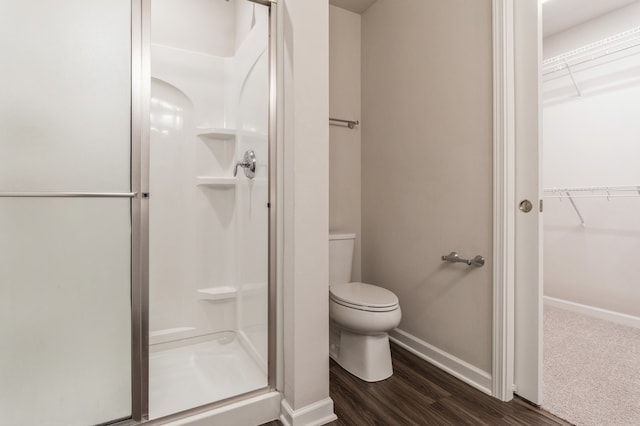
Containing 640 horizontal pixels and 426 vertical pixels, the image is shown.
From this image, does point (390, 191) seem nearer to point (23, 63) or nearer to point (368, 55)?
point (368, 55)

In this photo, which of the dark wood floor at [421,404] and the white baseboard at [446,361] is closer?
the dark wood floor at [421,404]

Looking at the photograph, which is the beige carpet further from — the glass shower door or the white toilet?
the glass shower door

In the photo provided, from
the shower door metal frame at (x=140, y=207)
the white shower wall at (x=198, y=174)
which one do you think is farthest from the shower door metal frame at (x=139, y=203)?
the white shower wall at (x=198, y=174)

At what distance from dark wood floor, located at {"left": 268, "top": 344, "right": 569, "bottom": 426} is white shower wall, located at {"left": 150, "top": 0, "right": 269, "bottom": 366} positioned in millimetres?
714

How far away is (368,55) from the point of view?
2.49m

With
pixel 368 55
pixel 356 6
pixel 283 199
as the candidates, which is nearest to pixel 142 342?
pixel 283 199

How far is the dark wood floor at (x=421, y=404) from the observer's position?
4.65ft

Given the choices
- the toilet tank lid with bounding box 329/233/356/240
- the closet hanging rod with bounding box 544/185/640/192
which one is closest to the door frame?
the toilet tank lid with bounding box 329/233/356/240

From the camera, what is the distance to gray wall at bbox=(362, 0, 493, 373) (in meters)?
1.68

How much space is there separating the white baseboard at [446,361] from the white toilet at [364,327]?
0.31m

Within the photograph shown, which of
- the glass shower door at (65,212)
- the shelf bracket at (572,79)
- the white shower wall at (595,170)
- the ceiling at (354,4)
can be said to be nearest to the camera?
the glass shower door at (65,212)

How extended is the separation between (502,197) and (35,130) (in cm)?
199

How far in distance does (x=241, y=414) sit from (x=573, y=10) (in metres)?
3.68

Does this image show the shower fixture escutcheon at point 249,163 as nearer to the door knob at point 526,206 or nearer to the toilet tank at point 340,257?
the toilet tank at point 340,257
